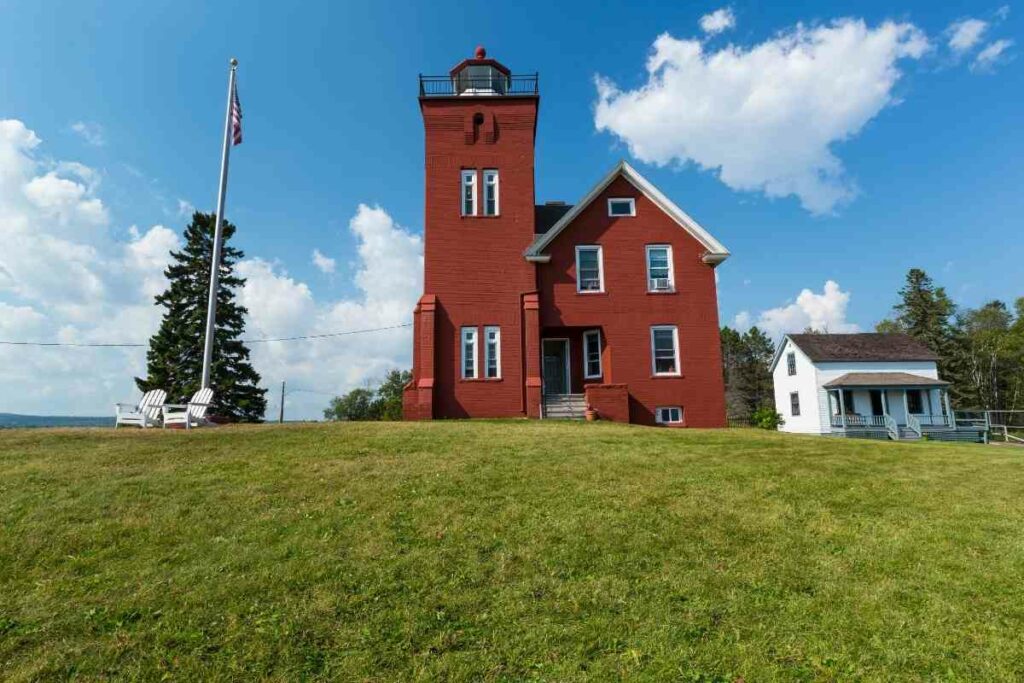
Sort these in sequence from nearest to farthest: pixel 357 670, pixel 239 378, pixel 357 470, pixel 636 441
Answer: pixel 357 670, pixel 357 470, pixel 636 441, pixel 239 378

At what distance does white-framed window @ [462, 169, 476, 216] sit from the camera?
72.8 feet

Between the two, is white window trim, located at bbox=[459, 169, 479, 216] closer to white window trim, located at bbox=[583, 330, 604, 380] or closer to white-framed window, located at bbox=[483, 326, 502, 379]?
white-framed window, located at bbox=[483, 326, 502, 379]

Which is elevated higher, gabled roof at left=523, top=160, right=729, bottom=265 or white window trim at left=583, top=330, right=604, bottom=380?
gabled roof at left=523, top=160, right=729, bottom=265

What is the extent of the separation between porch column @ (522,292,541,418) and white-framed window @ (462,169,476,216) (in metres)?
4.15

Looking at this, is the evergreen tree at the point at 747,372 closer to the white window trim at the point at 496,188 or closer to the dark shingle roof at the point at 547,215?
the dark shingle roof at the point at 547,215

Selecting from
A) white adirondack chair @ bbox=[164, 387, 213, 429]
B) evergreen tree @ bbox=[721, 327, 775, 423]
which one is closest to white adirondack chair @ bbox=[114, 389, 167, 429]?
white adirondack chair @ bbox=[164, 387, 213, 429]

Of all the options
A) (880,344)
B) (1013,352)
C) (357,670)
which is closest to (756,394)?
(1013,352)

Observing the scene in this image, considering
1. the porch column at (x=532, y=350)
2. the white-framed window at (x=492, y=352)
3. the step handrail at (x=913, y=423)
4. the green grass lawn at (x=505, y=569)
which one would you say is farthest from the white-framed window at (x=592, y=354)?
the step handrail at (x=913, y=423)

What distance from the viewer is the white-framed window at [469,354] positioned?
20.9m

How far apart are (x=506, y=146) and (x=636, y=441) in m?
14.4

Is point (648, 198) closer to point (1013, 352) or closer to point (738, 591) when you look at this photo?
point (738, 591)

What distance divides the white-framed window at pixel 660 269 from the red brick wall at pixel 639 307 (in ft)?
0.65

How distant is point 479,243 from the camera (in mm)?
21797

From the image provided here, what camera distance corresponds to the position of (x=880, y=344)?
126ft
